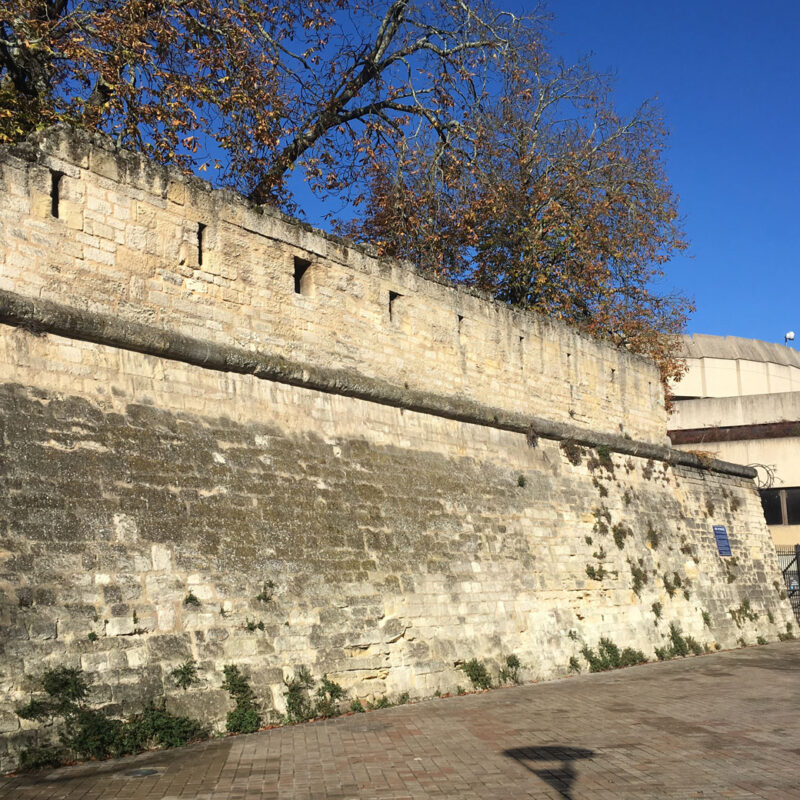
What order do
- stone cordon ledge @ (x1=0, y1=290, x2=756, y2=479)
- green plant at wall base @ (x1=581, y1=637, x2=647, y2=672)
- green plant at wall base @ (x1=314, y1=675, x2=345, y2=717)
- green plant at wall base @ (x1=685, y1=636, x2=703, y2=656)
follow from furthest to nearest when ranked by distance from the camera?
green plant at wall base @ (x1=685, y1=636, x2=703, y2=656), green plant at wall base @ (x1=581, y1=637, x2=647, y2=672), green plant at wall base @ (x1=314, y1=675, x2=345, y2=717), stone cordon ledge @ (x1=0, y1=290, x2=756, y2=479)

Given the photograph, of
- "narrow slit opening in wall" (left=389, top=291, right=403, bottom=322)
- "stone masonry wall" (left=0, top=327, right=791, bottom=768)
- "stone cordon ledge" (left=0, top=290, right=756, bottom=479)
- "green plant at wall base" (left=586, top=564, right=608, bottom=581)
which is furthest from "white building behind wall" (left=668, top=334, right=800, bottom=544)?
"narrow slit opening in wall" (left=389, top=291, right=403, bottom=322)

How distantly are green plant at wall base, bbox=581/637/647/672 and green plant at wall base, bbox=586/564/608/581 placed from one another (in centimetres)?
88

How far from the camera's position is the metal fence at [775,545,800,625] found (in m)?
20.7

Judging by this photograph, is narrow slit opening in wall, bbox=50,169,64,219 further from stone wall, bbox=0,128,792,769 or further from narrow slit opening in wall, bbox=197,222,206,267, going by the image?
narrow slit opening in wall, bbox=197,222,206,267

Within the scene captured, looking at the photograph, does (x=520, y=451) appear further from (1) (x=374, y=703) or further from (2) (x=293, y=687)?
(2) (x=293, y=687)

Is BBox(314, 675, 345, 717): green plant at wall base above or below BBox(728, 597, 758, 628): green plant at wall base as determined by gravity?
above

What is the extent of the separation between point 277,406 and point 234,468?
1.05 meters

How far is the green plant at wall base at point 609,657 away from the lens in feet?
40.8

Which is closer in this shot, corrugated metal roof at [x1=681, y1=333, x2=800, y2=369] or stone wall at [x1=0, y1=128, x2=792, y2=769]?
stone wall at [x1=0, y1=128, x2=792, y2=769]

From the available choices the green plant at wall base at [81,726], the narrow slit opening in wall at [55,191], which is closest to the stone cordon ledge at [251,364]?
the narrow slit opening in wall at [55,191]

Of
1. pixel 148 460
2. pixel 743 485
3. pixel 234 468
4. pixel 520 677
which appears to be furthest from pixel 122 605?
pixel 743 485

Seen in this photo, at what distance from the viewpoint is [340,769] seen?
20.4 ft

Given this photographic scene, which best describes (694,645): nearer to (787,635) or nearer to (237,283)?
(787,635)

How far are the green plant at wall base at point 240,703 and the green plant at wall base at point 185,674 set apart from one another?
0.32 meters
